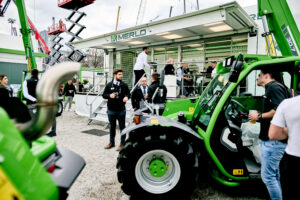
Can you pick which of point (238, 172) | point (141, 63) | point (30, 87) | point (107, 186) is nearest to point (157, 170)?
point (107, 186)

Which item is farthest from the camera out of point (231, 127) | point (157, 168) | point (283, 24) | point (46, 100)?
point (283, 24)

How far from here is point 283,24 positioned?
A: 12.2 feet

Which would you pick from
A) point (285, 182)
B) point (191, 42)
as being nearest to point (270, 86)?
point (285, 182)

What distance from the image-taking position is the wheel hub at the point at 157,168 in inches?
111

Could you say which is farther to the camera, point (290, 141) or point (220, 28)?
point (220, 28)

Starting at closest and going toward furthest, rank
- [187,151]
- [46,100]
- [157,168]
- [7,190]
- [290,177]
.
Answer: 1. [7,190]
2. [46,100]
3. [290,177]
4. [187,151]
5. [157,168]

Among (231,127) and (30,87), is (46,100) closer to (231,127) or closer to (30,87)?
(231,127)

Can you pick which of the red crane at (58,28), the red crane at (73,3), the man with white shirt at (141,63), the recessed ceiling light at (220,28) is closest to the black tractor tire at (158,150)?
the man with white shirt at (141,63)

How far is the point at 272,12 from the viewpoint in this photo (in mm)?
3738

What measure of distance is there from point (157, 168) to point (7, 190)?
2112 mm

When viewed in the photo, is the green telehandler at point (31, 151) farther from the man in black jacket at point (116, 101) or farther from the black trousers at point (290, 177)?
the man in black jacket at point (116, 101)

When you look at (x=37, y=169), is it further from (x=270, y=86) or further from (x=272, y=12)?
(x=272, y=12)

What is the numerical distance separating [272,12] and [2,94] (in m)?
4.54

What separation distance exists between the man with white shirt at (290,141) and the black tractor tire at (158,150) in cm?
105
